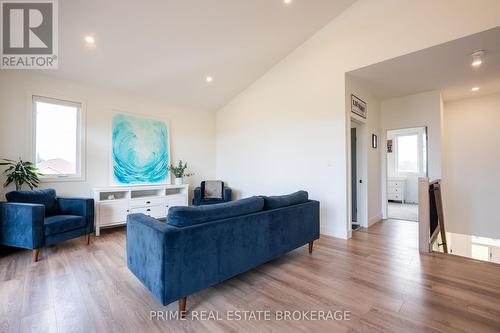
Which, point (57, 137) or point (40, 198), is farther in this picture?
point (57, 137)

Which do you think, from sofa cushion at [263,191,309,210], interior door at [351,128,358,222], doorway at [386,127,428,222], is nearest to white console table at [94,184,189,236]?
sofa cushion at [263,191,309,210]

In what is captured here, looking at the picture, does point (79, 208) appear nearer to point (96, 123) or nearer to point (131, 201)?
point (131, 201)

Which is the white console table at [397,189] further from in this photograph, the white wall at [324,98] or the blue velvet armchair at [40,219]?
the blue velvet armchair at [40,219]

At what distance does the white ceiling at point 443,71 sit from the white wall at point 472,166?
379 mm

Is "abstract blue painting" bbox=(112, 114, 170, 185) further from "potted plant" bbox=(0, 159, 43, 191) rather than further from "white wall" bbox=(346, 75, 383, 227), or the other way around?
"white wall" bbox=(346, 75, 383, 227)

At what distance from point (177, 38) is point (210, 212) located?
9.45 feet

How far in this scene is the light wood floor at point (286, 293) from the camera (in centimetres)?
168

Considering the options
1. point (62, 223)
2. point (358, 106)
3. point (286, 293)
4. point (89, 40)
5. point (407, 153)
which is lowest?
point (286, 293)

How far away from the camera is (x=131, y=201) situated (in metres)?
4.21

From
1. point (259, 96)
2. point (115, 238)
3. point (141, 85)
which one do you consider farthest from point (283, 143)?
point (115, 238)

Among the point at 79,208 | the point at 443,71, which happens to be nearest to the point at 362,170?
the point at 443,71

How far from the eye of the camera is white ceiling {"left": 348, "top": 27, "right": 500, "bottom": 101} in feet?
9.48

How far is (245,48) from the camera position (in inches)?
158

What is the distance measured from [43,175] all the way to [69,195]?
52 cm
